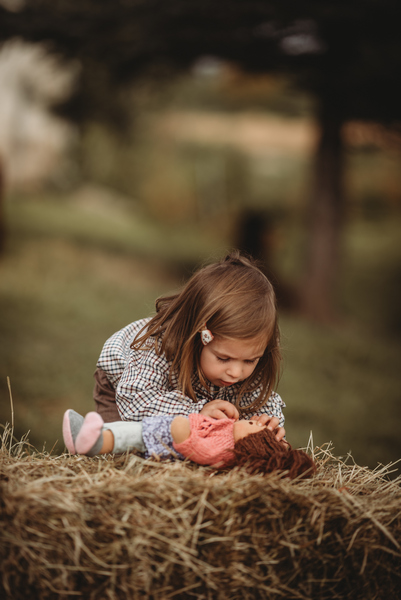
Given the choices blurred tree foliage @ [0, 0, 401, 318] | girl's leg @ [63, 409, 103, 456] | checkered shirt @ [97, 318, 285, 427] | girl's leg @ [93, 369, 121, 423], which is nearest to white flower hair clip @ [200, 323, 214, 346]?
checkered shirt @ [97, 318, 285, 427]

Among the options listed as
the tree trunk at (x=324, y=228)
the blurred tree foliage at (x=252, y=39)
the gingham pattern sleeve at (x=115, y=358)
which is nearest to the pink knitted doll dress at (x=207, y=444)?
the gingham pattern sleeve at (x=115, y=358)

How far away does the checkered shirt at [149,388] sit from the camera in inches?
107

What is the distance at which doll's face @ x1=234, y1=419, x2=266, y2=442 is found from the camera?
8.30 feet

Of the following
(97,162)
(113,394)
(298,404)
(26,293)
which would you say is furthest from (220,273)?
(97,162)

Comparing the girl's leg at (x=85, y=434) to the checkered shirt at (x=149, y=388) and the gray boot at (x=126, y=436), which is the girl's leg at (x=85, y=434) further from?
the checkered shirt at (x=149, y=388)

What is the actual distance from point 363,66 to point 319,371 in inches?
168

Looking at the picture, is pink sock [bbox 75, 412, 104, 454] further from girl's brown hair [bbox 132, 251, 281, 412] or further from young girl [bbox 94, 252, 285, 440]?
girl's brown hair [bbox 132, 251, 281, 412]

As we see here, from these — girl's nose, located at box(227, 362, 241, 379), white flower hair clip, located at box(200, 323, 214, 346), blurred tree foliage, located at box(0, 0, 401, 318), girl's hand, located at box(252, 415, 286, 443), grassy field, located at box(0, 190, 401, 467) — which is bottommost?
grassy field, located at box(0, 190, 401, 467)

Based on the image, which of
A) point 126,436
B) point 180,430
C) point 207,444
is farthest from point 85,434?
point 207,444

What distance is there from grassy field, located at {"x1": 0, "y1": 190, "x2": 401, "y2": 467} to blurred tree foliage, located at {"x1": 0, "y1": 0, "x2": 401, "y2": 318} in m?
3.20

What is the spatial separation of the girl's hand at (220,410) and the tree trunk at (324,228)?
802cm

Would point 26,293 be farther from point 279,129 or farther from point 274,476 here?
point 279,129

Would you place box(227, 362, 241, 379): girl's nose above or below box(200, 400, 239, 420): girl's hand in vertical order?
above

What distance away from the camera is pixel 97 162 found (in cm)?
1953
